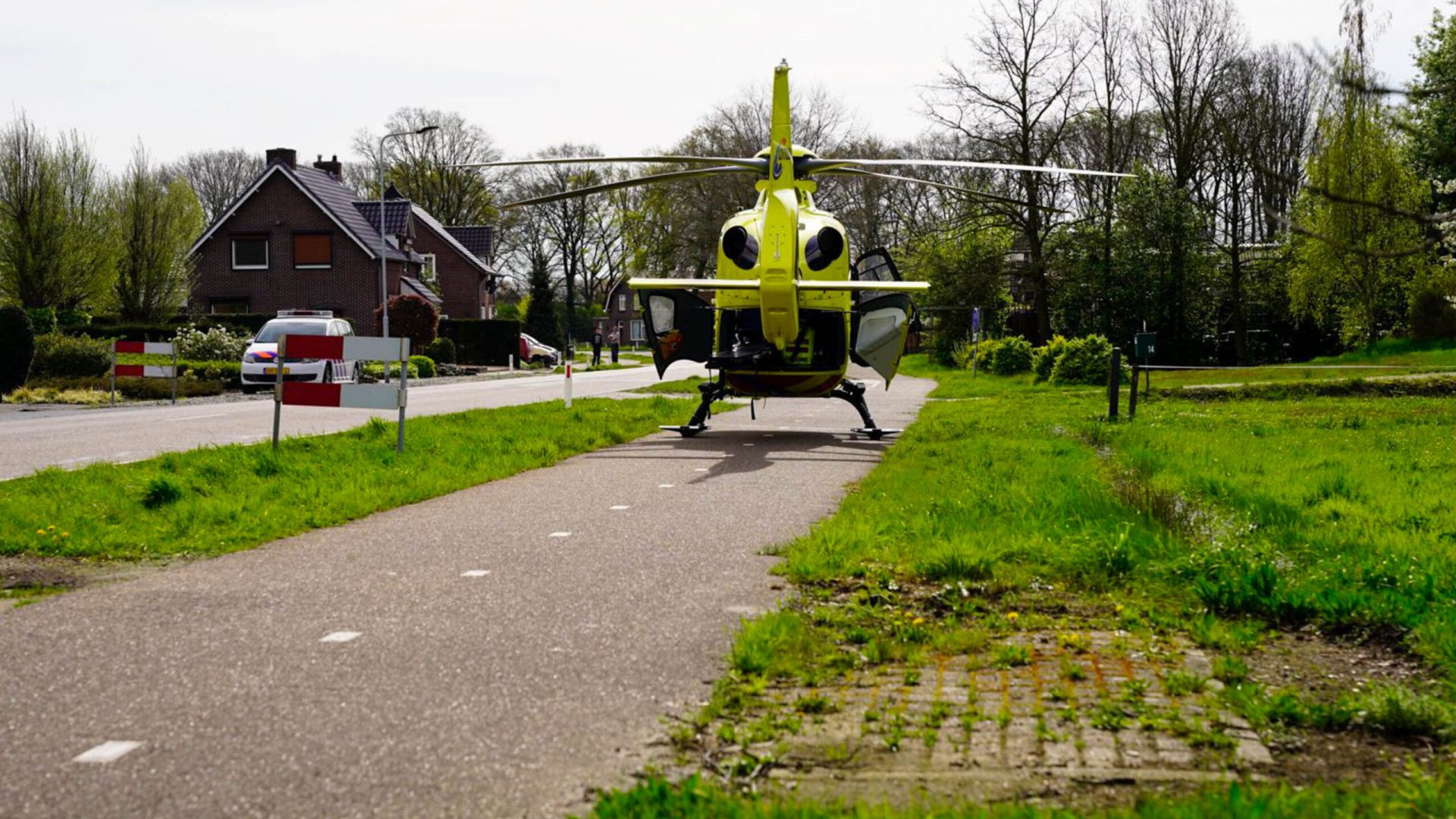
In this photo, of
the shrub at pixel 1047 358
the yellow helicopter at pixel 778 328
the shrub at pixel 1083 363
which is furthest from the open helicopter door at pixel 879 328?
the shrub at pixel 1047 358

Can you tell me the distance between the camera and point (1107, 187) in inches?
1989

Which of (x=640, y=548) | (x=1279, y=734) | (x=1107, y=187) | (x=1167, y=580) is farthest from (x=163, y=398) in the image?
(x=1107, y=187)

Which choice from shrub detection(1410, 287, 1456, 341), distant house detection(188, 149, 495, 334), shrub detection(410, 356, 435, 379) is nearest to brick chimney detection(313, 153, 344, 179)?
distant house detection(188, 149, 495, 334)

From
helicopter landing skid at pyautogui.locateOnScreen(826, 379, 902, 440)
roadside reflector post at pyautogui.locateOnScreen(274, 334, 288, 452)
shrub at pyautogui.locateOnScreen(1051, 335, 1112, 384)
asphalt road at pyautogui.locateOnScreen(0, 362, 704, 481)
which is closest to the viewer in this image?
roadside reflector post at pyautogui.locateOnScreen(274, 334, 288, 452)

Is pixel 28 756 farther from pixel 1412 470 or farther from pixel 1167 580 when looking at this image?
pixel 1412 470

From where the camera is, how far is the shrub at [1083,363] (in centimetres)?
3209

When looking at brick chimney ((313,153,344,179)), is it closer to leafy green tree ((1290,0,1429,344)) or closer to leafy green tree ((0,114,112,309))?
leafy green tree ((0,114,112,309))

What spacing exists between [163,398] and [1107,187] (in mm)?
36731

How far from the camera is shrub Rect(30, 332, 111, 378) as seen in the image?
28484 millimetres

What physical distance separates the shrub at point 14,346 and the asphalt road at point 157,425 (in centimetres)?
207

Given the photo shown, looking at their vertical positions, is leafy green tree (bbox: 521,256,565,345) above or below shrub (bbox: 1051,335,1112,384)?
above

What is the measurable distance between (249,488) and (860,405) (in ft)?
29.0

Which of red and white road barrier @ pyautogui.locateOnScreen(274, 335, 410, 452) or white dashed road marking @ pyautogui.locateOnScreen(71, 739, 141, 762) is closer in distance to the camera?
white dashed road marking @ pyautogui.locateOnScreen(71, 739, 141, 762)

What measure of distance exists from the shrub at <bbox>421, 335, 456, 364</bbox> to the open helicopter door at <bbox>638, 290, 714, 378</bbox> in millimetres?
30845
